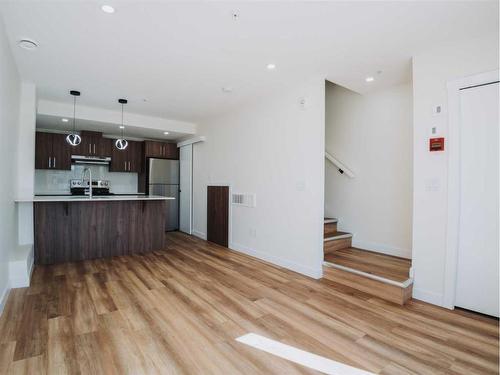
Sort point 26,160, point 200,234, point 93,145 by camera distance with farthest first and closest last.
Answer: point 93,145 → point 200,234 → point 26,160

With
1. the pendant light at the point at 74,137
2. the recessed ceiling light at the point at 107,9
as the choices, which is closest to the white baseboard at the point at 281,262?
the pendant light at the point at 74,137

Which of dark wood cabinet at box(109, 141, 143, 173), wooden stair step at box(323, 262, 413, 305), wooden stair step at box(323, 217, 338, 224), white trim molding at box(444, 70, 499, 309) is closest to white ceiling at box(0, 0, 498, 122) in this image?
white trim molding at box(444, 70, 499, 309)

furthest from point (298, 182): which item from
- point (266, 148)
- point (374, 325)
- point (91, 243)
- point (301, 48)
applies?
point (91, 243)

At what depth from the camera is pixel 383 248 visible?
397 centimetres

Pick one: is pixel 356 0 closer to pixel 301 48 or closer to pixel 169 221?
pixel 301 48

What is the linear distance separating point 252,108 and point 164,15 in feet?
8.23

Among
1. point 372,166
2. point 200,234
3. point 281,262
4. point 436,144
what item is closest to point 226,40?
point 436,144

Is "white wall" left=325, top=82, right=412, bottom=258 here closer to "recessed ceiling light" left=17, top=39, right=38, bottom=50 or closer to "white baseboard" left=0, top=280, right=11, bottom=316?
"recessed ceiling light" left=17, top=39, right=38, bottom=50

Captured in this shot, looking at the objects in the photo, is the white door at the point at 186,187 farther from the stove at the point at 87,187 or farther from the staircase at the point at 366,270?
the staircase at the point at 366,270

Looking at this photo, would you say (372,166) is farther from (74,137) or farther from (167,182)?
(74,137)

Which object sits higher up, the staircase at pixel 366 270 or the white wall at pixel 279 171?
the white wall at pixel 279 171

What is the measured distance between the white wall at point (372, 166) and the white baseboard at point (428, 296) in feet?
3.27

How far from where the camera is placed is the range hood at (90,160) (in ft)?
19.8

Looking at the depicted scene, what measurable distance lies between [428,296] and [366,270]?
25.1 inches
